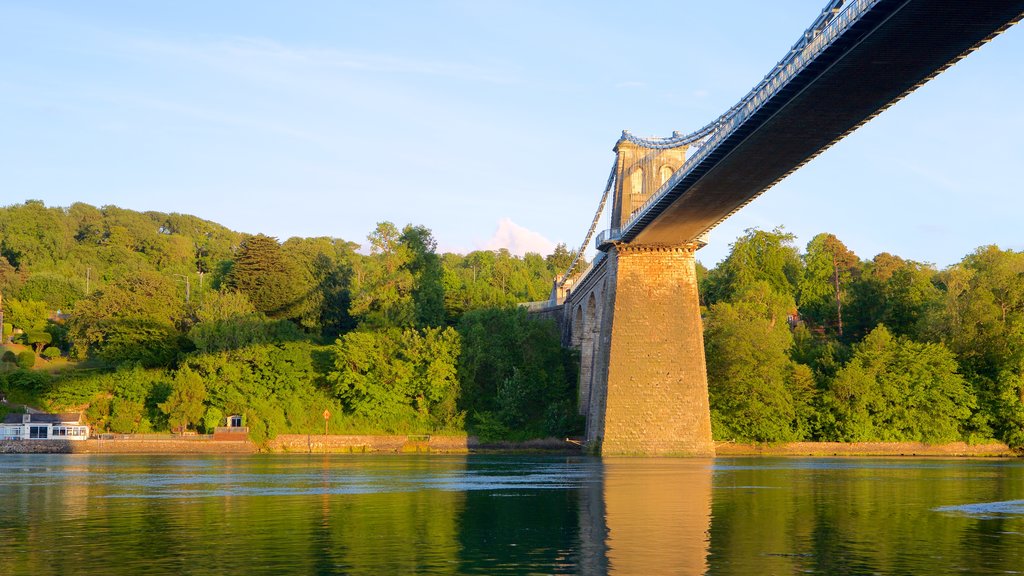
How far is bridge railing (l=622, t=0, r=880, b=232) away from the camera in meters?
24.3

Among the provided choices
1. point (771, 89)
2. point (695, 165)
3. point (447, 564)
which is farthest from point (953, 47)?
point (447, 564)

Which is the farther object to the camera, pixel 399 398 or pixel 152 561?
pixel 399 398

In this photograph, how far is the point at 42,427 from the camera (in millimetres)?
54250

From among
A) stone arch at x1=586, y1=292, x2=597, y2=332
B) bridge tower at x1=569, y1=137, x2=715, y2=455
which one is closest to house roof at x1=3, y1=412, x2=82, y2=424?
stone arch at x1=586, y1=292, x2=597, y2=332

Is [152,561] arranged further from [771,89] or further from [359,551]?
[771,89]

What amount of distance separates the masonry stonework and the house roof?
27.8 metres

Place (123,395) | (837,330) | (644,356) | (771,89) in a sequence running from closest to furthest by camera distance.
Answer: (771,89), (644,356), (123,395), (837,330)

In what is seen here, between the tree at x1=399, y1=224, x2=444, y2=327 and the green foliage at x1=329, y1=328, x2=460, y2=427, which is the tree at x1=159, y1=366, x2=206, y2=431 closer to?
the green foliage at x1=329, y1=328, x2=460, y2=427

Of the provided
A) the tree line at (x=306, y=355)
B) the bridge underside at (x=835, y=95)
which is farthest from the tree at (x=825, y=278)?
the bridge underside at (x=835, y=95)

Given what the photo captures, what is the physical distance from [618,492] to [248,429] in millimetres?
32582

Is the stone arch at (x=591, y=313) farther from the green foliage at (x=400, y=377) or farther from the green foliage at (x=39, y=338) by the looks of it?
the green foliage at (x=39, y=338)

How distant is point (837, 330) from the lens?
70.8 metres

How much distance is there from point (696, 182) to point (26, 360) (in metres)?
44.7

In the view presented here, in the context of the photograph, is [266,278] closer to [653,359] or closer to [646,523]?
[653,359]
